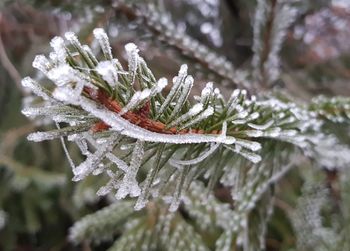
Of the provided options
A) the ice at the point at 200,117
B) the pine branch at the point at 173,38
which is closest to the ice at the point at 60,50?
the ice at the point at 200,117

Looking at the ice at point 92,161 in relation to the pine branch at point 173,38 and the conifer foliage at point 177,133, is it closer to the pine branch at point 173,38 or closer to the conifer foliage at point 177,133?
the conifer foliage at point 177,133

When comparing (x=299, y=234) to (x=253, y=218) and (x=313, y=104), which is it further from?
(x=313, y=104)

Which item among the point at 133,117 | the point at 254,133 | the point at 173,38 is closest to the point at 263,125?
the point at 254,133

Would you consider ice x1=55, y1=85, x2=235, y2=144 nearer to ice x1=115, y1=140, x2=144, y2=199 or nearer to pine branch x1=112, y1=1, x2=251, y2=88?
ice x1=115, y1=140, x2=144, y2=199

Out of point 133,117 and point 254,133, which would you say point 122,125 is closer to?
point 133,117

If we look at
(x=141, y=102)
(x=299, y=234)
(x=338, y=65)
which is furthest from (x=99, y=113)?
(x=338, y=65)

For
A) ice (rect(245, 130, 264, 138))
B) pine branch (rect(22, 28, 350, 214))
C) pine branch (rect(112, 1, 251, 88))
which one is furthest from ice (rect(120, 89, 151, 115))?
pine branch (rect(112, 1, 251, 88))

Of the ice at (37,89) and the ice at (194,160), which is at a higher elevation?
the ice at (194,160)

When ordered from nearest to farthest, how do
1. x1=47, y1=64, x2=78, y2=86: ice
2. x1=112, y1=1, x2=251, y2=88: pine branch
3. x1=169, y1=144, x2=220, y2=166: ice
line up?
x1=47, y1=64, x2=78, y2=86: ice < x1=169, y1=144, x2=220, y2=166: ice < x1=112, y1=1, x2=251, y2=88: pine branch
